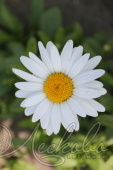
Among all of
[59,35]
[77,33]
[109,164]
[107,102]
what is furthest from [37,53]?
[109,164]

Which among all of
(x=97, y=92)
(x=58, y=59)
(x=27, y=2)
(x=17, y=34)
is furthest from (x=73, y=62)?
(x=27, y=2)

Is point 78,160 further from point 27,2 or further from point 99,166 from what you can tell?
point 27,2

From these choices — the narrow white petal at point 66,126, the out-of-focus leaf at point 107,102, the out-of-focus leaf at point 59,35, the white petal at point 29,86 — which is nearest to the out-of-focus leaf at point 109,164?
the out-of-focus leaf at point 107,102

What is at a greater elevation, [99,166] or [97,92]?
[97,92]

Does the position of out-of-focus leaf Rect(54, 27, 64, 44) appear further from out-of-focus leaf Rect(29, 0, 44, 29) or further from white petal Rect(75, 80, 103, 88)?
white petal Rect(75, 80, 103, 88)

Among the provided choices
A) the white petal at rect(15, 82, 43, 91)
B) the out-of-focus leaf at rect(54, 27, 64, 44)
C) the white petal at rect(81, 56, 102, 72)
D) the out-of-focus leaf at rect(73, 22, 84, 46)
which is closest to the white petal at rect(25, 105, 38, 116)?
the white petal at rect(15, 82, 43, 91)

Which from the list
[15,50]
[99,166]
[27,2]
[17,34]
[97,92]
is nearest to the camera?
[97,92]
